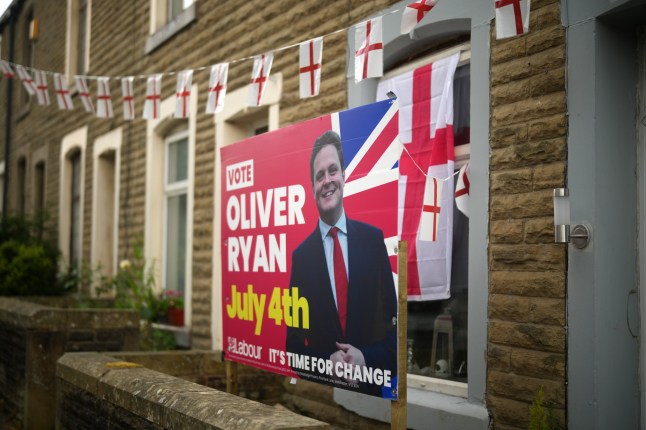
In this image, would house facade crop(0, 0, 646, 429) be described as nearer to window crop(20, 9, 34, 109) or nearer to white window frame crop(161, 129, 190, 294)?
white window frame crop(161, 129, 190, 294)

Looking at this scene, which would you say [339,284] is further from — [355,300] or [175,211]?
[175,211]

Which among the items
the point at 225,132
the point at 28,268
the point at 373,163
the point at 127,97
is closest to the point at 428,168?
the point at 373,163

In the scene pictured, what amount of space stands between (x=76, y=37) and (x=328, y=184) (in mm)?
10480

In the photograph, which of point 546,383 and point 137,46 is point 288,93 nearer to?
point 546,383

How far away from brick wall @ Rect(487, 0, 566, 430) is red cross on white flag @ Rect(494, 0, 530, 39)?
1.00ft

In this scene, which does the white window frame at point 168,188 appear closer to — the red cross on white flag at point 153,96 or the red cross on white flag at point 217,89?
the red cross on white flag at point 153,96

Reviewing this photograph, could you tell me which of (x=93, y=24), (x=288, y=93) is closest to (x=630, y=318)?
(x=288, y=93)

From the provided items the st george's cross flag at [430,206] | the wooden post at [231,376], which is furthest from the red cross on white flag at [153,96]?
the st george's cross flag at [430,206]

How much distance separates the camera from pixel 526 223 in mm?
4254

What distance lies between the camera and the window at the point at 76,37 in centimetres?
1302

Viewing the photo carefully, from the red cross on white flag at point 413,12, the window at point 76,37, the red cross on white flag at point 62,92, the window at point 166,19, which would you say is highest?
the window at point 76,37

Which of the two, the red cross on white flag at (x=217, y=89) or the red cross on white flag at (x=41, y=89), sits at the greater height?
the red cross on white flag at (x=41, y=89)

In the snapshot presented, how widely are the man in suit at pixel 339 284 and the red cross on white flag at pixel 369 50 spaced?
0.91 m

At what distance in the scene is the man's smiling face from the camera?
12.8ft
